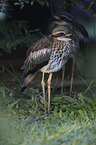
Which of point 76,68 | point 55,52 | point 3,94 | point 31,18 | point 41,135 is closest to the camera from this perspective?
point 41,135

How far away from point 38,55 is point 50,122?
2.42 feet

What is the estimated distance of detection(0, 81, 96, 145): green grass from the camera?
5.25 feet

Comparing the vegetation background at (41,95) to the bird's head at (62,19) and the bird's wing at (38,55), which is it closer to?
the bird's head at (62,19)

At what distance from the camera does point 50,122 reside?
2.25m

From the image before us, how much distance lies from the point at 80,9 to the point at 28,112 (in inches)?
61.5

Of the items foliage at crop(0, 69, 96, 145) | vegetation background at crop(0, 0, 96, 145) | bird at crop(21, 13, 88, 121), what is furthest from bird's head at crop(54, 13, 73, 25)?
foliage at crop(0, 69, 96, 145)

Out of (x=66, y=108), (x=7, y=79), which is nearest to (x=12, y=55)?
(x=7, y=79)

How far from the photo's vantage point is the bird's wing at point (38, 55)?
2410 mm

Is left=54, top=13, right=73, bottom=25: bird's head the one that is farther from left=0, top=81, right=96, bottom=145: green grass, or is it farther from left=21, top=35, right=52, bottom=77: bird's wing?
left=0, top=81, right=96, bottom=145: green grass

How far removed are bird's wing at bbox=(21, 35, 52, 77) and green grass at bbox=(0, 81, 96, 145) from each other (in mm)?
417

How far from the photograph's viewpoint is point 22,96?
3037 millimetres

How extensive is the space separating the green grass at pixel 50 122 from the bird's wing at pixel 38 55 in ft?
1.37

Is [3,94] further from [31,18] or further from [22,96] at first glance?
[31,18]

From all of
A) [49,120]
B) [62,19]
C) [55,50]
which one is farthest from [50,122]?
[62,19]
